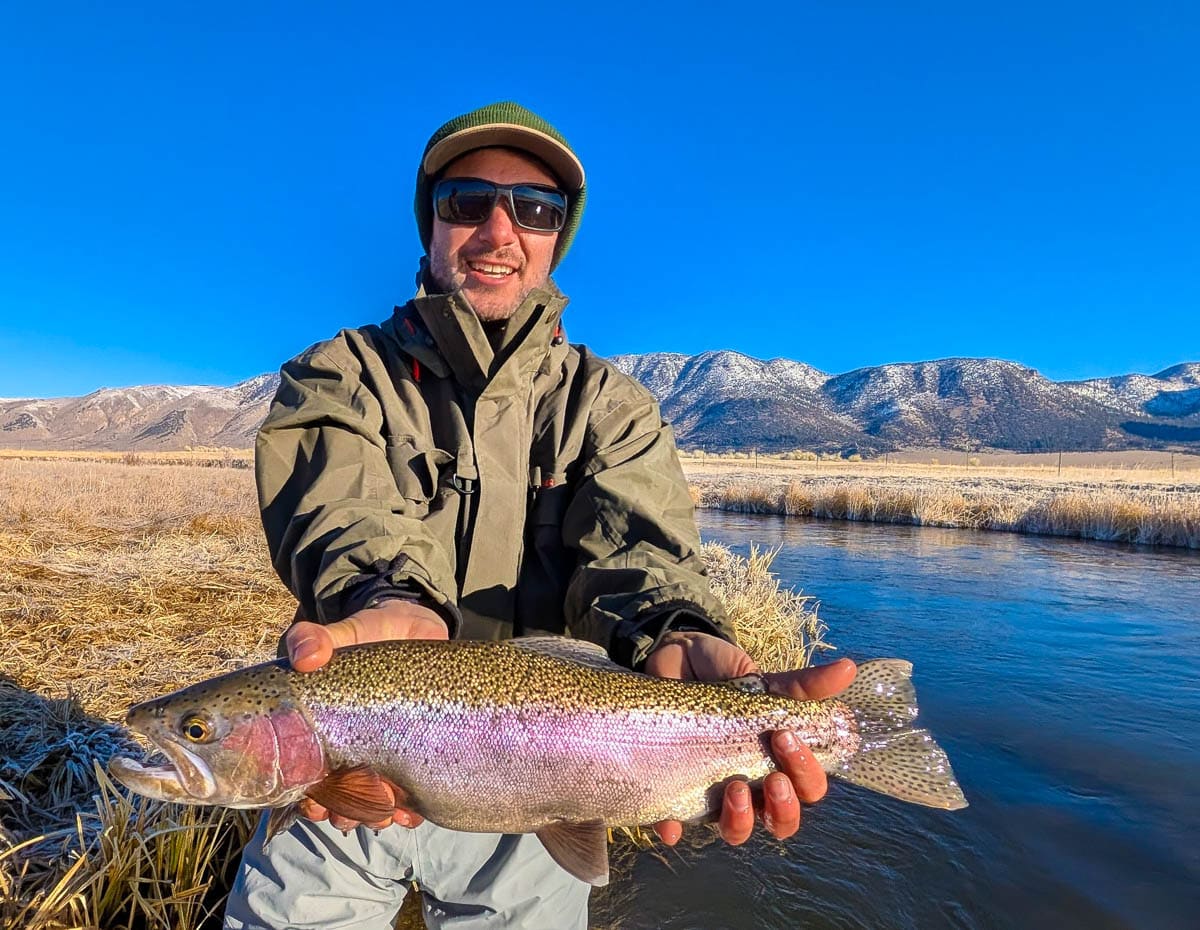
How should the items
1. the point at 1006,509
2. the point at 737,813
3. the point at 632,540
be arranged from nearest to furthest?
the point at 737,813, the point at 632,540, the point at 1006,509

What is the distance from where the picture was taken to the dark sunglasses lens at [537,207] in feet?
12.0

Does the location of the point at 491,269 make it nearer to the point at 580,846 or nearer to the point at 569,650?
the point at 569,650

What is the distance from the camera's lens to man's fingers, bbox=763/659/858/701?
2.57m

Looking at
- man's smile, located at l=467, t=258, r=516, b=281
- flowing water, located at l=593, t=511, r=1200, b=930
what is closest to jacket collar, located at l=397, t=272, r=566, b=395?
man's smile, located at l=467, t=258, r=516, b=281

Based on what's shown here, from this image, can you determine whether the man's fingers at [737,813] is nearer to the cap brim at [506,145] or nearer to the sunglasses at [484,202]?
the sunglasses at [484,202]

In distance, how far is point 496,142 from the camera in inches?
145

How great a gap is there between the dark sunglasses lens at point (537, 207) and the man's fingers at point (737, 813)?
270 cm

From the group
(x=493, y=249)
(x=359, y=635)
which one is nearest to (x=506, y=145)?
(x=493, y=249)

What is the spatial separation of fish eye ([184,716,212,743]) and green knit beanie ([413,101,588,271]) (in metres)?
2.55

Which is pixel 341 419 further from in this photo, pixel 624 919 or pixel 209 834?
pixel 624 919

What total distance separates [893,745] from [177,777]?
8.28 feet

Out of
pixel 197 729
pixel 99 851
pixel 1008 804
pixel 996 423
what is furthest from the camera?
pixel 996 423

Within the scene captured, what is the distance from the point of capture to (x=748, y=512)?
30.6 meters

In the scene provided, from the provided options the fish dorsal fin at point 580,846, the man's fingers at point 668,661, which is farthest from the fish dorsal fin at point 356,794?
the man's fingers at point 668,661
